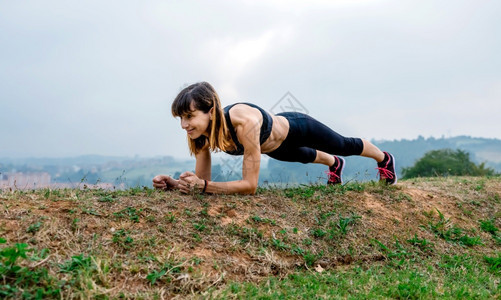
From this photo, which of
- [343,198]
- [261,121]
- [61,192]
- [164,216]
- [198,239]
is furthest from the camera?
[343,198]

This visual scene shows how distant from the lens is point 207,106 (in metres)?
5.15

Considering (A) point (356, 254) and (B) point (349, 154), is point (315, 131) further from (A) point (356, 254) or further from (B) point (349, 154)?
(A) point (356, 254)

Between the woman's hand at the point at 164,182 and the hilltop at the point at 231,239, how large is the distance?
21 cm

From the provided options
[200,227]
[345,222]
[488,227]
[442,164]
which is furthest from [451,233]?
[442,164]

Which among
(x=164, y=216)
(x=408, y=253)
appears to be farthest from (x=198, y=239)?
A: (x=408, y=253)

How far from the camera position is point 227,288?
3469 mm

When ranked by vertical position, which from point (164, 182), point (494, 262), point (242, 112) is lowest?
point (494, 262)

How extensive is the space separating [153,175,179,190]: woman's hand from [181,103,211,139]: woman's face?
2.29 ft

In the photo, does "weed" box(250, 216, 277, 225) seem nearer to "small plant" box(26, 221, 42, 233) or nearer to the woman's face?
the woman's face

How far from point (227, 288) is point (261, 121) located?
8.08 ft

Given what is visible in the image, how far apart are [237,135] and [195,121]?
0.55 meters

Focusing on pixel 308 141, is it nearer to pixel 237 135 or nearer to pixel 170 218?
pixel 237 135

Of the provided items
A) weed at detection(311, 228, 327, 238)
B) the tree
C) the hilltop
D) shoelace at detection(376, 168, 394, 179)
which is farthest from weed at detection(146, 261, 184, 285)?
the tree

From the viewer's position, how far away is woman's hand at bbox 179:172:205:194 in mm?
5234
